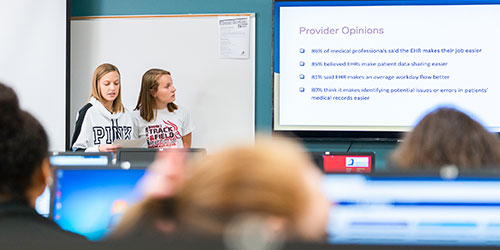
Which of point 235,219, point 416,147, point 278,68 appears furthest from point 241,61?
point 235,219

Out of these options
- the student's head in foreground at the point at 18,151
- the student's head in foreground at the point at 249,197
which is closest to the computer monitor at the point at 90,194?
the student's head in foreground at the point at 18,151

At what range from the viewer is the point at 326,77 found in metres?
4.35

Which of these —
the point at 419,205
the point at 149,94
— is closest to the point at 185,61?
the point at 149,94

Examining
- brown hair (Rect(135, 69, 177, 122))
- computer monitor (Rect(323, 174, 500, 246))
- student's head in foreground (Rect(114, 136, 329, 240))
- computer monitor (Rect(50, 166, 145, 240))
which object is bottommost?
computer monitor (Rect(50, 166, 145, 240))

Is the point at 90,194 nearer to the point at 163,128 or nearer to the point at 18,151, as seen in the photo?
the point at 18,151

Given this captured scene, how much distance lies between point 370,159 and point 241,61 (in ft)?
7.07

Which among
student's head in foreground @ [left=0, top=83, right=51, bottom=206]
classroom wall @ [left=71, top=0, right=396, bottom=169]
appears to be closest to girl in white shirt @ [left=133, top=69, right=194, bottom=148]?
classroom wall @ [left=71, top=0, right=396, bottom=169]

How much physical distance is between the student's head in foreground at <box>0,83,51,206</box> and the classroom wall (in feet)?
10.8

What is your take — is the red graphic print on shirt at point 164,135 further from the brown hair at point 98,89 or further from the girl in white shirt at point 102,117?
the brown hair at point 98,89

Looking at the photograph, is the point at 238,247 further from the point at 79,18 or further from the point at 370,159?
the point at 79,18

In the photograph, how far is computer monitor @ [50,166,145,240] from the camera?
1.57 m

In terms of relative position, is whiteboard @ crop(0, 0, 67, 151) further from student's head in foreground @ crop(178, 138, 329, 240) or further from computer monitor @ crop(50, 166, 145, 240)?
student's head in foreground @ crop(178, 138, 329, 240)

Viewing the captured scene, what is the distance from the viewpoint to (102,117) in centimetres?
385

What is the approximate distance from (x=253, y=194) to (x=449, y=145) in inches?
42.5
